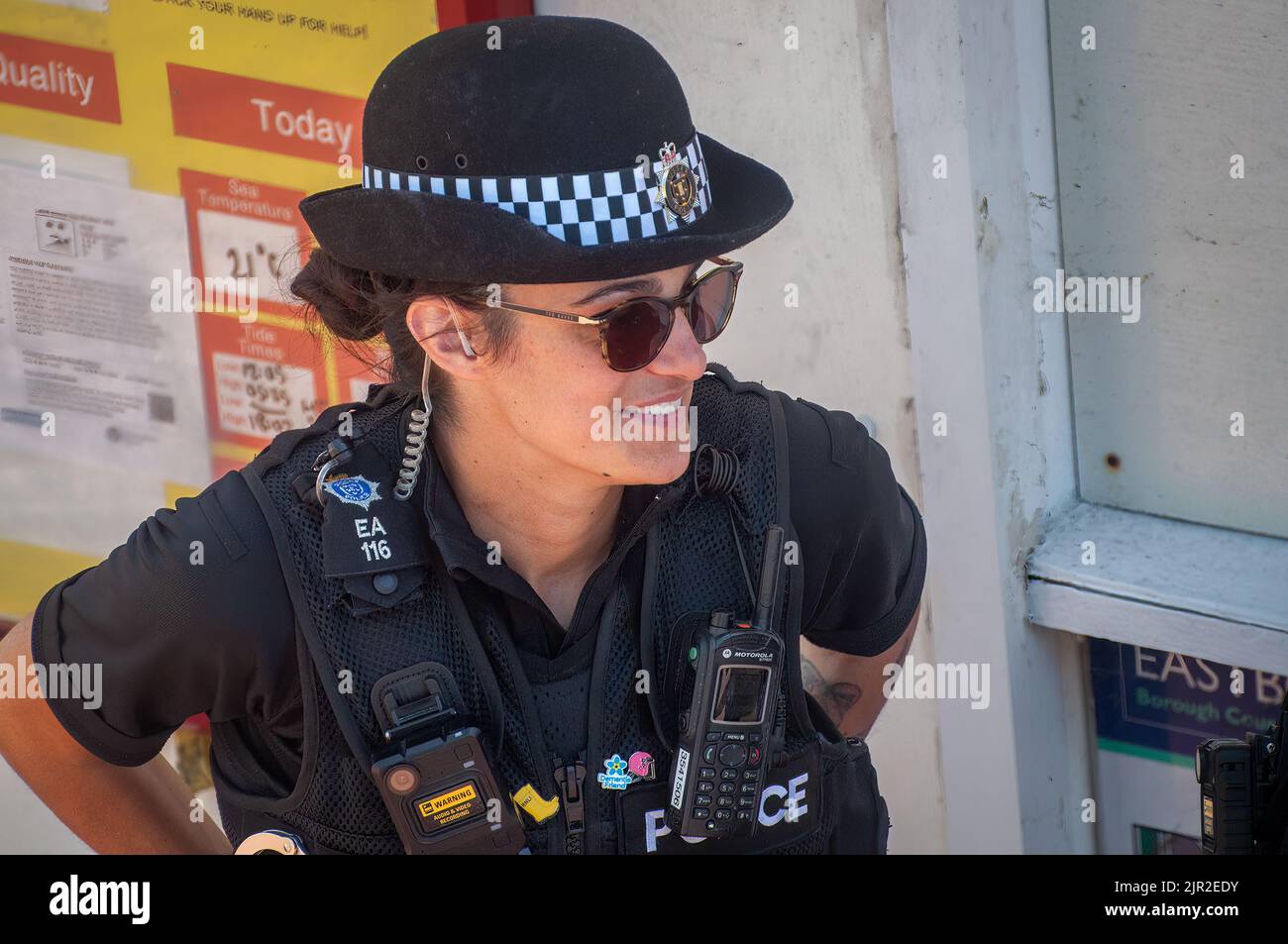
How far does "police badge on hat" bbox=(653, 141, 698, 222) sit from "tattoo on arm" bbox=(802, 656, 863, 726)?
0.98 m

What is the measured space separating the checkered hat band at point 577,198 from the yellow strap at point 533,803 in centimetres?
77

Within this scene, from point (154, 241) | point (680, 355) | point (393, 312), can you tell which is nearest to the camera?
point (680, 355)

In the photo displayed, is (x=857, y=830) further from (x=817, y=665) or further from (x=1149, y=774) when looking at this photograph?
(x=1149, y=774)

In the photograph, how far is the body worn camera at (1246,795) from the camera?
6.56 feet

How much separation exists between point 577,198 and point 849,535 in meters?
0.69

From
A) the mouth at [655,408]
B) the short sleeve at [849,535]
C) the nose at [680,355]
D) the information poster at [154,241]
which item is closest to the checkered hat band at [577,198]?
the nose at [680,355]

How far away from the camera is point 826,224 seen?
9.92ft

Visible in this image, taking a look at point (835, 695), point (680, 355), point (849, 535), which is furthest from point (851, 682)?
point (680, 355)

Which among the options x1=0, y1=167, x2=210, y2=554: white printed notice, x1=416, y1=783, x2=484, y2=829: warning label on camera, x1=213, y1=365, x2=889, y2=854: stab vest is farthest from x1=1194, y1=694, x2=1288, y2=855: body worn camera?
x1=0, y1=167, x2=210, y2=554: white printed notice

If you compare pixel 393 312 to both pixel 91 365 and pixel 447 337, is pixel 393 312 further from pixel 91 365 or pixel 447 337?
pixel 91 365

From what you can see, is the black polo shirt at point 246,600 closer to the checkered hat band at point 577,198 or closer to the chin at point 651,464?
the chin at point 651,464

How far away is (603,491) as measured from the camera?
2295mm

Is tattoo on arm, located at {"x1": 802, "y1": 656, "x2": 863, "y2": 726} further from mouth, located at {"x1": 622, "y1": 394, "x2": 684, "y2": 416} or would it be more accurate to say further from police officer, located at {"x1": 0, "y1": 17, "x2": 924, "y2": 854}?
mouth, located at {"x1": 622, "y1": 394, "x2": 684, "y2": 416}
